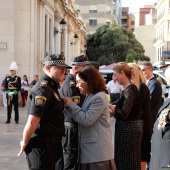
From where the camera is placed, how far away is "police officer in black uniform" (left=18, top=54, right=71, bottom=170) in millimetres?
4898

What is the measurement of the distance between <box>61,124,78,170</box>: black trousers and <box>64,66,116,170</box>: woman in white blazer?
0.69 metres

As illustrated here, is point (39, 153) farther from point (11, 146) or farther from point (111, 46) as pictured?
point (111, 46)

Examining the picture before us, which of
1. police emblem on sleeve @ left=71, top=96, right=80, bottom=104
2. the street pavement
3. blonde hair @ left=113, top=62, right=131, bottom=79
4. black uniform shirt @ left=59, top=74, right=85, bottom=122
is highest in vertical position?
blonde hair @ left=113, top=62, right=131, bottom=79

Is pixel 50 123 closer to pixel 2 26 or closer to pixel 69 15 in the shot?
pixel 2 26

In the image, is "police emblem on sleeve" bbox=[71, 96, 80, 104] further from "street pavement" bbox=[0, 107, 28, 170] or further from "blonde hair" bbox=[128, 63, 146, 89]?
"street pavement" bbox=[0, 107, 28, 170]

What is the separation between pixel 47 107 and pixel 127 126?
1568 millimetres

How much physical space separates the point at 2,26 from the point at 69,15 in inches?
806

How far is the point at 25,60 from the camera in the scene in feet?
78.9


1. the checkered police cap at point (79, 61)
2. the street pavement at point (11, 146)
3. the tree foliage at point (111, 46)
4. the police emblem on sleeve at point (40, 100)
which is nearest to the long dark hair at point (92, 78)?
the police emblem on sleeve at point (40, 100)

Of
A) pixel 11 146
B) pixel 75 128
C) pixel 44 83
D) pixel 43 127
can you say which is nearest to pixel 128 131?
pixel 75 128

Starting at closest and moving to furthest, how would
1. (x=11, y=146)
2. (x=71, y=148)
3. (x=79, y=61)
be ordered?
(x=71, y=148) < (x=79, y=61) < (x=11, y=146)

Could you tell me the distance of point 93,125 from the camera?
201 inches

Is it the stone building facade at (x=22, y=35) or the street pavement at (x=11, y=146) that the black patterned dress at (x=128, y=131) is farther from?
the stone building facade at (x=22, y=35)

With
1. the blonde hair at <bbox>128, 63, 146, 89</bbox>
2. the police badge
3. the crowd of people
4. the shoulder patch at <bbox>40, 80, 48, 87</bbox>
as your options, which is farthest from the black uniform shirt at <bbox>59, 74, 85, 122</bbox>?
the police badge
